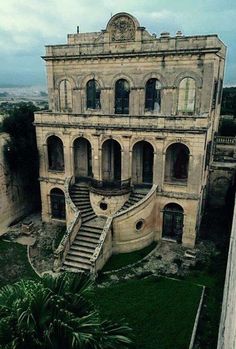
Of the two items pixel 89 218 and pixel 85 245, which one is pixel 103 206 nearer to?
pixel 89 218

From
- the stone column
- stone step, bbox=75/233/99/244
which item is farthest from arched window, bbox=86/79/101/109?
stone step, bbox=75/233/99/244

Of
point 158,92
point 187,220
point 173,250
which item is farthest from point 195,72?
point 173,250

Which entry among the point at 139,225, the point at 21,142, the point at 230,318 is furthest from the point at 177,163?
the point at 230,318

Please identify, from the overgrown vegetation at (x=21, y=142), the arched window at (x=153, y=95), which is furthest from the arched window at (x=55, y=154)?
the arched window at (x=153, y=95)

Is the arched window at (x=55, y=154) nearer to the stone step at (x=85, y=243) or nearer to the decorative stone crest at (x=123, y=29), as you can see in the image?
the stone step at (x=85, y=243)

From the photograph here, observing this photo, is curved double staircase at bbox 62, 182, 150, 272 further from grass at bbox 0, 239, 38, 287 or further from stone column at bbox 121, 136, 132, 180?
grass at bbox 0, 239, 38, 287
